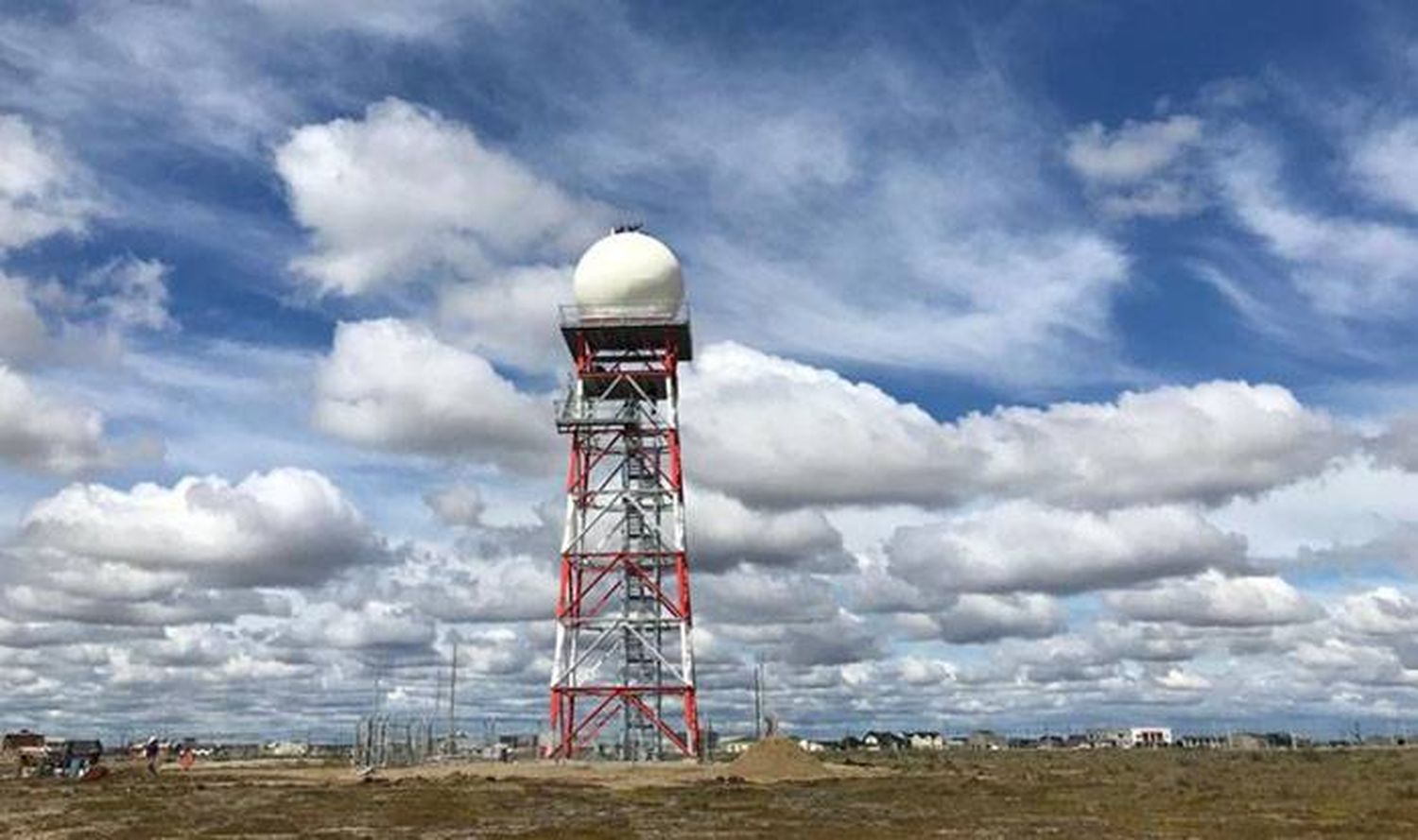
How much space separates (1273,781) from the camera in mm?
68438

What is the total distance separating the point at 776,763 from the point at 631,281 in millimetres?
30368

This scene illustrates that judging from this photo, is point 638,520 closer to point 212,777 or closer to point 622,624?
point 622,624

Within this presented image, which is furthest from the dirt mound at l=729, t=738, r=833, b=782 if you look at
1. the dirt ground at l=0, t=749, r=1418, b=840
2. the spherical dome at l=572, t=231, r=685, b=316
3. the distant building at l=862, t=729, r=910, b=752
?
the distant building at l=862, t=729, r=910, b=752

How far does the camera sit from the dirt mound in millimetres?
72562

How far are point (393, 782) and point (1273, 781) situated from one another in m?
47.1

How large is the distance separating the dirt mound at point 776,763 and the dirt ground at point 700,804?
1956 mm

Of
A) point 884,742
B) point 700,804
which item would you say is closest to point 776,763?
point 700,804

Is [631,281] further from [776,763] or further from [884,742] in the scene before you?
[884,742]

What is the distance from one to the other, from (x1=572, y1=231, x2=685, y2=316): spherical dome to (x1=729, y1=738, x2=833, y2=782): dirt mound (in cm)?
2724

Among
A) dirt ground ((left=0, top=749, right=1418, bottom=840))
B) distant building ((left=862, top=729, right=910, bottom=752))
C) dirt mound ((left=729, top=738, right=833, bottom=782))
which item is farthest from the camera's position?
distant building ((left=862, top=729, right=910, bottom=752))

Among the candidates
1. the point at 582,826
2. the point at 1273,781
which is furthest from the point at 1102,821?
the point at 1273,781

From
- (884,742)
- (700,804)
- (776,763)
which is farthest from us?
(884,742)

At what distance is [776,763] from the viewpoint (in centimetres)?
7481

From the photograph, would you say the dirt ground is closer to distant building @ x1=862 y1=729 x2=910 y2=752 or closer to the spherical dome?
the spherical dome
